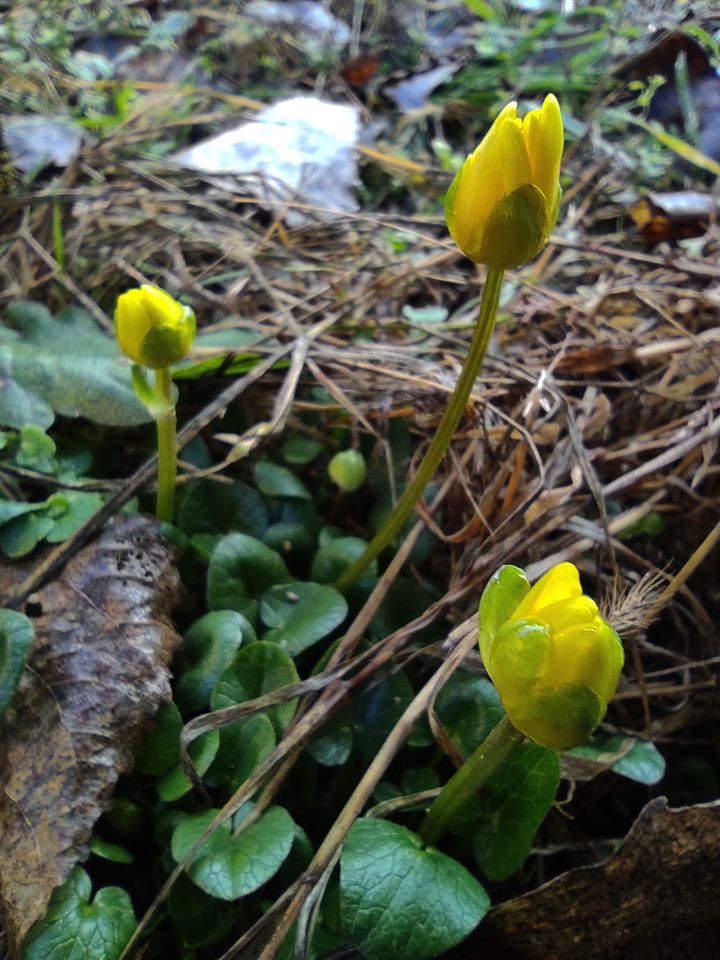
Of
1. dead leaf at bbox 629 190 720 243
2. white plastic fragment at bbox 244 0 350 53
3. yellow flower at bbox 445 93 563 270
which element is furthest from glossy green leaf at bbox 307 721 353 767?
white plastic fragment at bbox 244 0 350 53

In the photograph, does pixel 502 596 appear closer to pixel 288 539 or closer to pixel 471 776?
pixel 471 776

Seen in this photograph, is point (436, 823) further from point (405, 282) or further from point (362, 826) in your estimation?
point (405, 282)

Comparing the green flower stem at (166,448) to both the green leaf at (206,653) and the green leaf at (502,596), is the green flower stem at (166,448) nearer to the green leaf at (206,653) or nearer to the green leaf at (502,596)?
the green leaf at (206,653)

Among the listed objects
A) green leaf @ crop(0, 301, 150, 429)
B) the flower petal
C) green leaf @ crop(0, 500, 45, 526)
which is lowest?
green leaf @ crop(0, 500, 45, 526)

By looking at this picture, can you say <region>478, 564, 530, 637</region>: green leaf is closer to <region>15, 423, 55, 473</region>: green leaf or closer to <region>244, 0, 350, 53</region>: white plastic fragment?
<region>15, 423, 55, 473</region>: green leaf

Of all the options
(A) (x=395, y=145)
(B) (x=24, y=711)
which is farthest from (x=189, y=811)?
(A) (x=395, y=145)

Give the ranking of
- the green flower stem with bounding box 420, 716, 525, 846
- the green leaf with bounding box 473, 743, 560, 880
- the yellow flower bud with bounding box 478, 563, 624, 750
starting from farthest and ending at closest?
the green leaf with bounding box 473, 743, 560, 880 < the green flower stem with bounding box 420, 716, 525, 846 < the yellow flower bud with bounding box 478, 563, 624, 750

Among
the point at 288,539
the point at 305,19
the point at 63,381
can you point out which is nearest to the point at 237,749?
the point at 288,539
